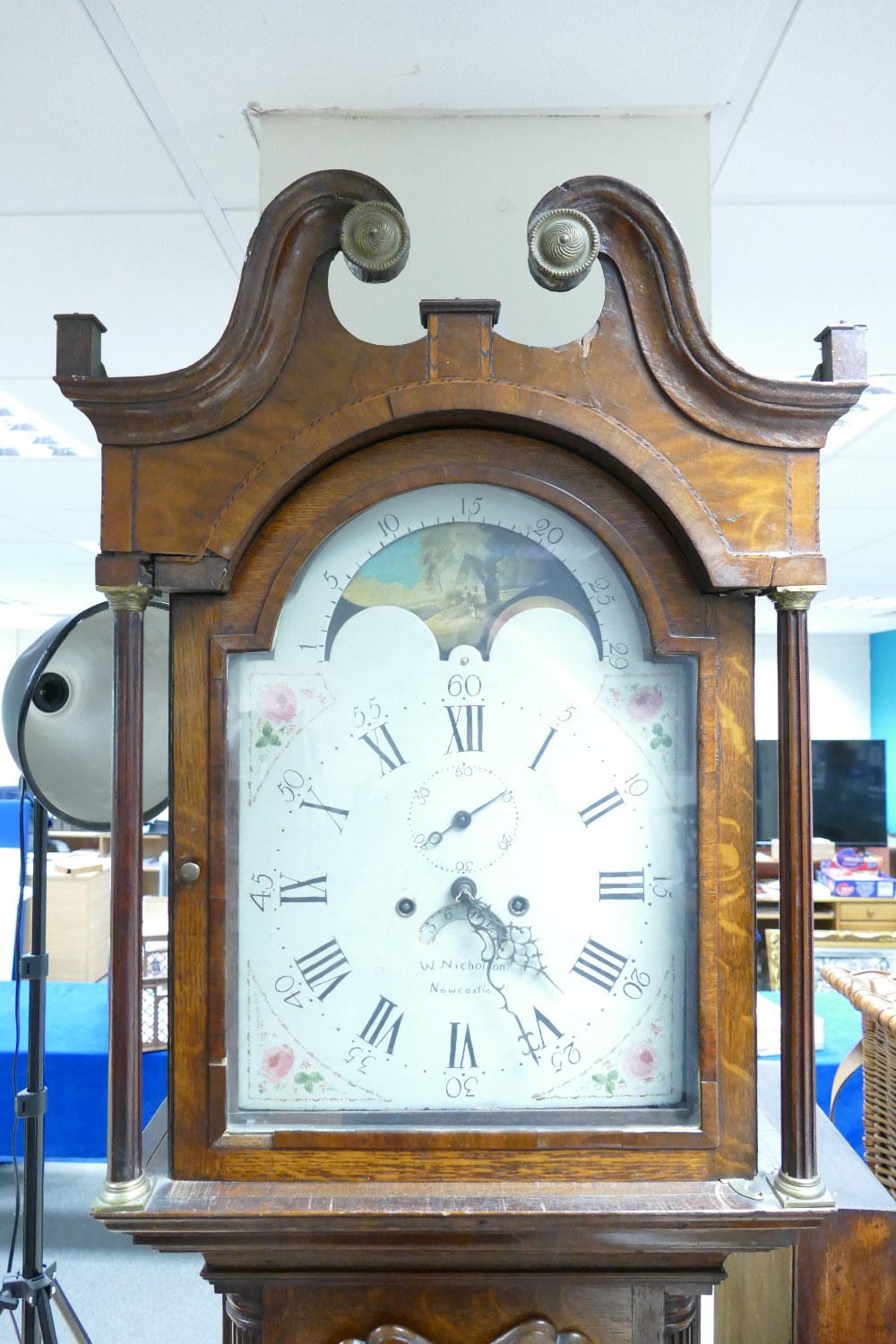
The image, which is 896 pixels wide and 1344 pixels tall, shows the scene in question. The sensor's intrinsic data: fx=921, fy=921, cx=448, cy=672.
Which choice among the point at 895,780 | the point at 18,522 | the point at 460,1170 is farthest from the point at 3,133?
the point at 895,780

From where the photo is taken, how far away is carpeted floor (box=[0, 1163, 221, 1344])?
7.13ft

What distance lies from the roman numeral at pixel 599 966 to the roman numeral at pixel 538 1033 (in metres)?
0.04

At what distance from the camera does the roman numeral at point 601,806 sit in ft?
2.42

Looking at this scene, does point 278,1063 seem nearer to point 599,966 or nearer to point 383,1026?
point 383,1026

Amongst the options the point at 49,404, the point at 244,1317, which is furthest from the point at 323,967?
the point at 49,404

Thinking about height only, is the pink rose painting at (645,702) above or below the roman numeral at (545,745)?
above

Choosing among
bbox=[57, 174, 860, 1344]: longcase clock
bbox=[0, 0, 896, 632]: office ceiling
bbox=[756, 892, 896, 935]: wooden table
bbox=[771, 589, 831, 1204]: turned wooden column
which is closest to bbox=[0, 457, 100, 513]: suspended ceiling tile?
bbox=[0, 0, 896, 632]: office ceiling

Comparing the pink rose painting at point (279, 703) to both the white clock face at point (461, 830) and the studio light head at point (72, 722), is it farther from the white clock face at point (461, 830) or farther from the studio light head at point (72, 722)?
the studio light head at point (72, 722)

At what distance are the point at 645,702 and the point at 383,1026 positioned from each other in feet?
1.08

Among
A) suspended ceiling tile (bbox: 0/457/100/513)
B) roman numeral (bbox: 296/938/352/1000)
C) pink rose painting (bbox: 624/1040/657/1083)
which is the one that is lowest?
pink rose painting (bbox: 624/1040/657/1083)

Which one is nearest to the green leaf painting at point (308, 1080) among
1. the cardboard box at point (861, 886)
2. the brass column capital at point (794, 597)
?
the brass column capital at point (794, 597)

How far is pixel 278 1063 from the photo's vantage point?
718 millimetres

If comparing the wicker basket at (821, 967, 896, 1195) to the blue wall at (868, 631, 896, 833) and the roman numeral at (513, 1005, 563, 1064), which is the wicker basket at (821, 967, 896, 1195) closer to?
the roman numeral at (513, 1005, 563, 1064)

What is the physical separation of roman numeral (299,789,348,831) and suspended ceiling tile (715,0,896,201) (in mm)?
764
